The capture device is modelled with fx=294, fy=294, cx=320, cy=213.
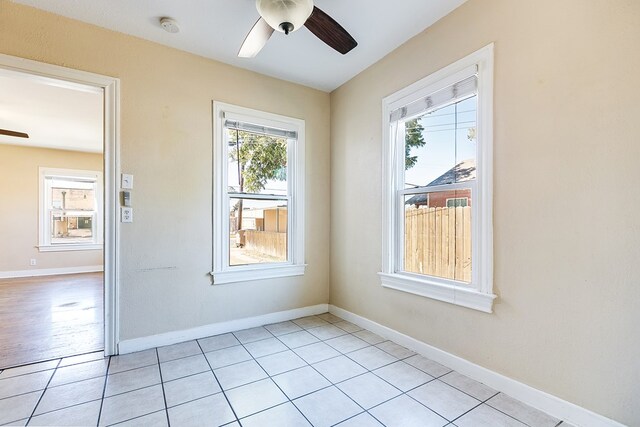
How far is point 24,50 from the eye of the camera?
7.09ft

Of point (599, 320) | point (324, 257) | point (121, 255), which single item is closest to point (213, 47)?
point (121, 255)

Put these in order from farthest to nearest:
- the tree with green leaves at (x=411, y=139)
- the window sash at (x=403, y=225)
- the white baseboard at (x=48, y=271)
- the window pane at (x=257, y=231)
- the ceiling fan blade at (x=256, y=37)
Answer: the white baseboard at (x=48, y=271) → the window pane at (x=257, y=231) → the tree with green leaves at (x=411, y=139) → the window sash at (x=403, y=225) → the ceiling fan blade at (x=256, y=37)

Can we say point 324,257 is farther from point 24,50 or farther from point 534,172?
point 24,50

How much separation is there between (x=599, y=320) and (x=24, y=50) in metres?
4.08

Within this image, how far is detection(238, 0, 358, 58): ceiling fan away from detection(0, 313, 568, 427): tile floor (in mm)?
2244

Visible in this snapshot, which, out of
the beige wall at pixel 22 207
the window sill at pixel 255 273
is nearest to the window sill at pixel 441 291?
the window sill at pixel 255 273

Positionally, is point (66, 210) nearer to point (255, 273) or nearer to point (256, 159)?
point (256, 159)

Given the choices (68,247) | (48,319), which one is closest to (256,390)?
(48,319)

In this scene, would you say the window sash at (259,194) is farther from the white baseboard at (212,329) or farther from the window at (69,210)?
the window at (69,210)

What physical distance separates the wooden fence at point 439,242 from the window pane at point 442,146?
0.27 m

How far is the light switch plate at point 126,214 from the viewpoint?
247cm

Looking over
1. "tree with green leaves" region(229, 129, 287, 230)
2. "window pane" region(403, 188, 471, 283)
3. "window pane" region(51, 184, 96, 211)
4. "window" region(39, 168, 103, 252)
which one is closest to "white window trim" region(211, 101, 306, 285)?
"tree with green leaves" region(229, 129, 287, 230)

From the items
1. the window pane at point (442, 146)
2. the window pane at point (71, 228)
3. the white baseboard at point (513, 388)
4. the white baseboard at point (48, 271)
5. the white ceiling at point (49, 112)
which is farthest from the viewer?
the window pane at point (71, 228)

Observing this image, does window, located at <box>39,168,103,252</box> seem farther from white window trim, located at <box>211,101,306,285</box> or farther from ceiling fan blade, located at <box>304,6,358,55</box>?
ceiling fan blade, located at <box>304,6,358,55</box>
